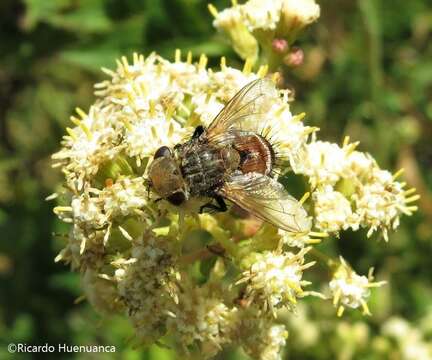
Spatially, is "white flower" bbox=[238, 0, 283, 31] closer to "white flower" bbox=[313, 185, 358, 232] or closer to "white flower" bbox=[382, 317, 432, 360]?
"white flower" bbox=[313, 185, 358, 232]

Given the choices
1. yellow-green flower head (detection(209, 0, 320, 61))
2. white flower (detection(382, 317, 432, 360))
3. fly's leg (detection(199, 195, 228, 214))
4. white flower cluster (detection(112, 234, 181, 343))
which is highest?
yellow-green flower head (detection(209, 0, 320, 61))

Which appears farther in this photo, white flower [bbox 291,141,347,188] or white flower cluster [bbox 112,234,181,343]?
white flower [bbox 291,141,347,188]

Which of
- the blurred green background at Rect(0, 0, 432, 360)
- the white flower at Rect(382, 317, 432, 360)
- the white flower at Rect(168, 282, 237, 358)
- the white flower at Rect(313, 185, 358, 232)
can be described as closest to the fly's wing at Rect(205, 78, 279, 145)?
the white flower at Rect(313, 185, 358, 232)

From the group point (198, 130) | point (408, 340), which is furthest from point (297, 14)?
point (408, 340)

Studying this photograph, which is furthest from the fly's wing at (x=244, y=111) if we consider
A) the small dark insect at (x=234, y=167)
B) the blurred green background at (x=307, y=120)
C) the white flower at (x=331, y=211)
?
the blurred green background at (x=307, y=120)

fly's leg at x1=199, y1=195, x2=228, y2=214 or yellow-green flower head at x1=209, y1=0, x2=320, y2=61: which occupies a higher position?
yellow-green flower head at x1=209, y1=0, x2=320, y2=61

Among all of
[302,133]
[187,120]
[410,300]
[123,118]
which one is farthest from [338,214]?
[410,300]

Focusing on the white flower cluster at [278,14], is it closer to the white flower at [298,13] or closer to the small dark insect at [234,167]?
the white flower at [298,13]

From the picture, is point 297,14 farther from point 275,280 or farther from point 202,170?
point 275,280

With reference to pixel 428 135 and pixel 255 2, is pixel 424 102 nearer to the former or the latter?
pixel 428 135
